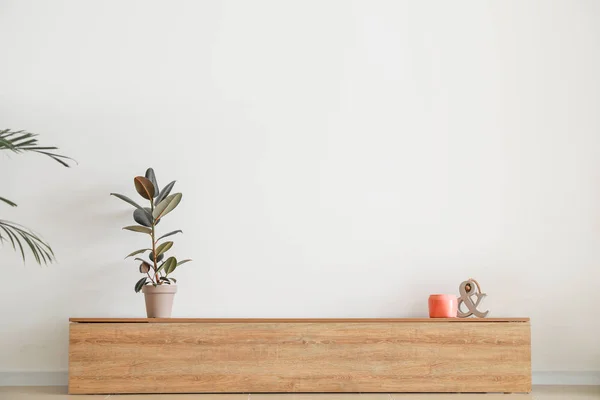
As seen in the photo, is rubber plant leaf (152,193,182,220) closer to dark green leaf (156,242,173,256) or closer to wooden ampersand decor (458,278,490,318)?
dark green leaf (156,242,173,256)

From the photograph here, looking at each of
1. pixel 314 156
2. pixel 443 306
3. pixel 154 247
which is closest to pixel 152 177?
pixel 154 247

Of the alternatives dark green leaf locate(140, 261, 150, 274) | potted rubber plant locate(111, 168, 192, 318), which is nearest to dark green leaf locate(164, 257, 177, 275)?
potted rubber plant locate(111, 168, 192, 318)

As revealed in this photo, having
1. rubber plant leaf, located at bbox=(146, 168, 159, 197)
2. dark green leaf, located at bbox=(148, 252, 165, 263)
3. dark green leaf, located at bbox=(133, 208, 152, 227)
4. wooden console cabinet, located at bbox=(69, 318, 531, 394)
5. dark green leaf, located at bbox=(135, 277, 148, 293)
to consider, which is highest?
rubber plant leaf, located at bbox=(146, 168, 159, 197)

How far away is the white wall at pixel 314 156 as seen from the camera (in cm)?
406

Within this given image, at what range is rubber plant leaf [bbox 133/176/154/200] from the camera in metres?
3.72

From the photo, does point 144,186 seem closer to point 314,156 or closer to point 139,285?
point 139,285

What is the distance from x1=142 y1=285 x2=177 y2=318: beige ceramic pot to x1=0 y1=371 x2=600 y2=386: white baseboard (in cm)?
73

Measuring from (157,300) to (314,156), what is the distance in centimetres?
125

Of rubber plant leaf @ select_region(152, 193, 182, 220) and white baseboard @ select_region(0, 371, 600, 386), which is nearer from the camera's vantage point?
rubber plant leaf @ select_region(152, 193, 182, 220)

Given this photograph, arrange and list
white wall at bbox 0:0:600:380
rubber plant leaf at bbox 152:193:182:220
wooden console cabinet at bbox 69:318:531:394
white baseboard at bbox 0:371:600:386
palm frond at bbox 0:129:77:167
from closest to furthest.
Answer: palm frond at bbox 0:129:77:167 < wooden console cabinet at bbox 69:318:531:394 < rubber plant leaf at bbox 152:193:182:220 < white baseboard at bbox 0:371:600:386 < white wall at bbox 0:0:600:380

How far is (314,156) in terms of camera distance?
13.6 feet

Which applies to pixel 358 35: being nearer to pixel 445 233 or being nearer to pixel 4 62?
pixel 445 233

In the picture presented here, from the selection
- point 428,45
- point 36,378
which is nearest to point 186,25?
point 428,45

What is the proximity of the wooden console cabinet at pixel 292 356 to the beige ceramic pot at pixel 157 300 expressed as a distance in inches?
4.4
